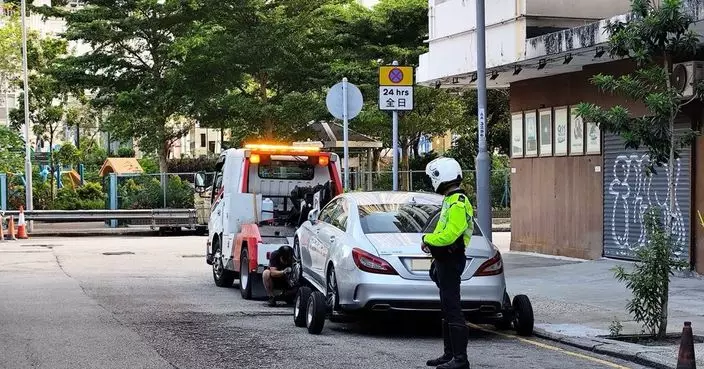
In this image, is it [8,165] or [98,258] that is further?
[8,165]

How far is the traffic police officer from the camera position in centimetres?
940

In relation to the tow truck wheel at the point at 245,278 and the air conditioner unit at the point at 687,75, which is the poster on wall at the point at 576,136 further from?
the tow truck wheel at the point at 245,278

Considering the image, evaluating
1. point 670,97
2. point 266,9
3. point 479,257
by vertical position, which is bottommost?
point 479,257

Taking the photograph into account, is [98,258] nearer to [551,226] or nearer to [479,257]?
[551,226]

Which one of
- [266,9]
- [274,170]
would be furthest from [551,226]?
[266,9]

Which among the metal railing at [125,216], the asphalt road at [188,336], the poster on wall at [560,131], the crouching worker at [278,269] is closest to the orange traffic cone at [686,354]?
the asphalt road at [188,336]

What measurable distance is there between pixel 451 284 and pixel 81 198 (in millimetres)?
34111

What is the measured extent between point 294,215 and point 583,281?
15.2 ft

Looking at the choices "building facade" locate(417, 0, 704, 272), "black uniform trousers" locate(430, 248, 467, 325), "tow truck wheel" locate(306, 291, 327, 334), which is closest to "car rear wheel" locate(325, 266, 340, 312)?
"tow truck wheel" locate(306, 291, 327, 334)

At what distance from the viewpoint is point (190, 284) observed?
59.0 ft

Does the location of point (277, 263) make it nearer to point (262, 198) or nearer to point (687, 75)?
point (262, 198)

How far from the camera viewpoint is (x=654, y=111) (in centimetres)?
1138

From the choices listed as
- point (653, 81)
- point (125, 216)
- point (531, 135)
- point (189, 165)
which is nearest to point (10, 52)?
point (189, 165)

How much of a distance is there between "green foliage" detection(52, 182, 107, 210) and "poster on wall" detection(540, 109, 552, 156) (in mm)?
21945
